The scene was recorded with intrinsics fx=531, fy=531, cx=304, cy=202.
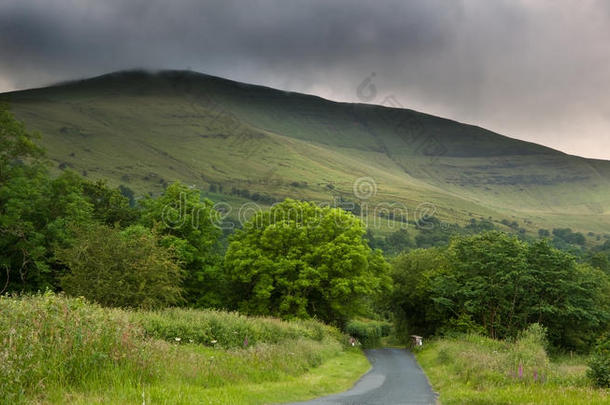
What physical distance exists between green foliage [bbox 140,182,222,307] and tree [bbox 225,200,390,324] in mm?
2469

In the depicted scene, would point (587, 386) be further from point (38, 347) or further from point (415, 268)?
point (415, 268)

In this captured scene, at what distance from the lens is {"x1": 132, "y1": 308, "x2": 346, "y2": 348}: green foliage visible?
87.8ft

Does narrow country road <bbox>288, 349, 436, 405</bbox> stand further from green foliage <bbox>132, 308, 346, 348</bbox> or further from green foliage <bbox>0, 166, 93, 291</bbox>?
green foliage <bbox>0, 166, 93, 291</bbox>

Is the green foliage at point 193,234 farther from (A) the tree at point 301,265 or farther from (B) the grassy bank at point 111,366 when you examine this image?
(B) the grassy bank at point 111,366

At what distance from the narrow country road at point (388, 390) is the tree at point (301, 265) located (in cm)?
1760

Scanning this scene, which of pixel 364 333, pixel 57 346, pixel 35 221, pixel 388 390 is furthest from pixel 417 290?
pixel 57 346

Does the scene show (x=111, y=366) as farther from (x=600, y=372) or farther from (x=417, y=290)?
(x=417, y=290)

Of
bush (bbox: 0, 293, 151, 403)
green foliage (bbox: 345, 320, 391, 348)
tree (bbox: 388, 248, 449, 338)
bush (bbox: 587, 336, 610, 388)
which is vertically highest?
bush (bbox: 0, 293, 151, 403)

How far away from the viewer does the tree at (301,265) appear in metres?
57.3

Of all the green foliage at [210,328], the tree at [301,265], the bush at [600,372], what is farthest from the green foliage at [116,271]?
the bush at [600,372]

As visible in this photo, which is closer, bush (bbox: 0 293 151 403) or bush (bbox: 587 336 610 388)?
bush (bbox: 0 293 151 403)

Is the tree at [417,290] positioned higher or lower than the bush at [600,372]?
lower

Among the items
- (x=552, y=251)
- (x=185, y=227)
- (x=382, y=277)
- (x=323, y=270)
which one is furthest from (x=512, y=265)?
(x=185, y=227)

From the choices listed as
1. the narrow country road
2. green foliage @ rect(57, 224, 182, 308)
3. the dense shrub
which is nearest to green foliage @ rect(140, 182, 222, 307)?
green foliage @ rect(57, 224, 182, 308)
